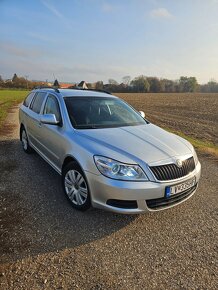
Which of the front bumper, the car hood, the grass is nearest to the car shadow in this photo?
the front bumper

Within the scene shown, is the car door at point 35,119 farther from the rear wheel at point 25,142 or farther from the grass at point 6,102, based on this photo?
the grass at point 6,102

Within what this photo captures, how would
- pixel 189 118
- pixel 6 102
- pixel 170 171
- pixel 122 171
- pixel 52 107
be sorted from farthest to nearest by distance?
pixel 6 102
pixel 189 118
pixel 52 107
pixel 170 171
pixel 122 171

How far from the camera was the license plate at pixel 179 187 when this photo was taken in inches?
129

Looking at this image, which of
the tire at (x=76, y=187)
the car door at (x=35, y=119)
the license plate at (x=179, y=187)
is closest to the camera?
the license plate at (x=179, y=187)

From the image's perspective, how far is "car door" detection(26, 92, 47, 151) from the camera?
5.38 meters

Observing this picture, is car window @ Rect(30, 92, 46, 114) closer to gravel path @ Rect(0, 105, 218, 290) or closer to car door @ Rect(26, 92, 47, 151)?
car door @ Rect(26, 92, 47, 151)

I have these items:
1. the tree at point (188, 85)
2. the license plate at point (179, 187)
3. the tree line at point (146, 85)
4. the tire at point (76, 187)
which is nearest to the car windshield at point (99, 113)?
the tire at point (76, 187)

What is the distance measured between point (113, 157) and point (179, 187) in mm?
993

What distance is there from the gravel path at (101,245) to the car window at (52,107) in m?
1.35

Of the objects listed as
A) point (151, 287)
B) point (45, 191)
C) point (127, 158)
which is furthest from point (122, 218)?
point (45, 191)

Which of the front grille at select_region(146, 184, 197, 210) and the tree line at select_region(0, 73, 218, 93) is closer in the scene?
the front grille at select_region(146, 184, 197, 210)

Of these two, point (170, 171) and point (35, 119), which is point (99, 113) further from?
point (170, 171)

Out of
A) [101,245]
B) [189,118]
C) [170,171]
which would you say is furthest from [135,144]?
[189,118]

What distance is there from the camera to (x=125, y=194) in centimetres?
311
